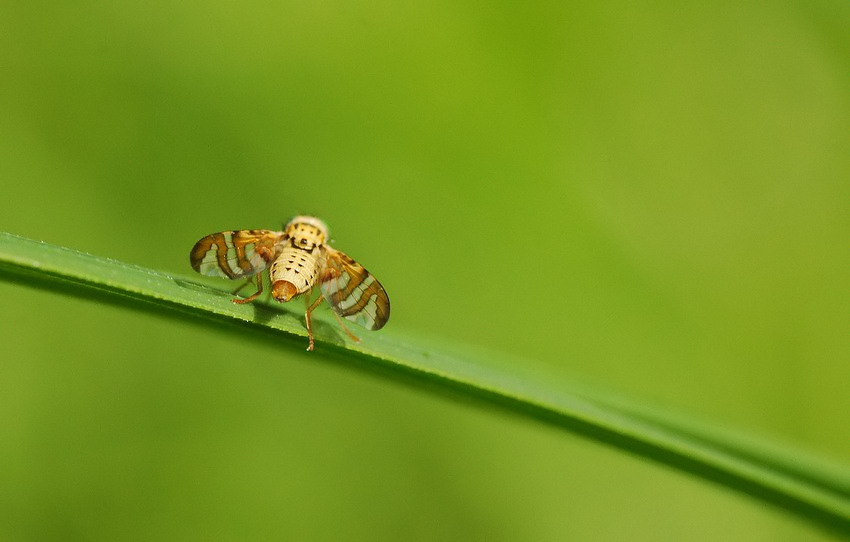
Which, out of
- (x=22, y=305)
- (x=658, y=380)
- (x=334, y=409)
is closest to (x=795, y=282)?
(x=658, y=380)

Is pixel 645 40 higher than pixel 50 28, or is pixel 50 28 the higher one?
pixel 645 40

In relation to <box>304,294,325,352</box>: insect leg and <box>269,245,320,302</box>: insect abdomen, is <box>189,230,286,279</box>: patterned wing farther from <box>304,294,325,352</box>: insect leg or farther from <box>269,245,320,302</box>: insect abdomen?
<box>304,294,325,352</box>: insect leg

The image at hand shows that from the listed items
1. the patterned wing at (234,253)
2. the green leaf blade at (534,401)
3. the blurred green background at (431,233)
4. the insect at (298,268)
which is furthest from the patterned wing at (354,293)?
the blurred green background at (431,233)

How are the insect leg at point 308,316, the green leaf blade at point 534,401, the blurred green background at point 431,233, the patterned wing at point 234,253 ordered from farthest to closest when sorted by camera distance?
the blurred green background at point 431,233 < the patterned wing at point 234,253 < the insect leg at point 308,316 < the green leaf blade at point 534,401

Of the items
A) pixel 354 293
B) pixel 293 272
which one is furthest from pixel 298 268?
pixel 354 293

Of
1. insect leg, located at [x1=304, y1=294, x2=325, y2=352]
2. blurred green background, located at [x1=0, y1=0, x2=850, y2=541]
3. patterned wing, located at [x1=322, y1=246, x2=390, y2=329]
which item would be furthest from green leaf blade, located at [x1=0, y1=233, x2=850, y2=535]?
blurred green background, located at [x1=0, y1=0, x2=850, y2=541]

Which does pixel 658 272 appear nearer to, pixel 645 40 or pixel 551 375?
pixel 645 40

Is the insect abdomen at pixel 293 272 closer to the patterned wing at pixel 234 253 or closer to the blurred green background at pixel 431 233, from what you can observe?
the patterned wing at pixel 234 253
